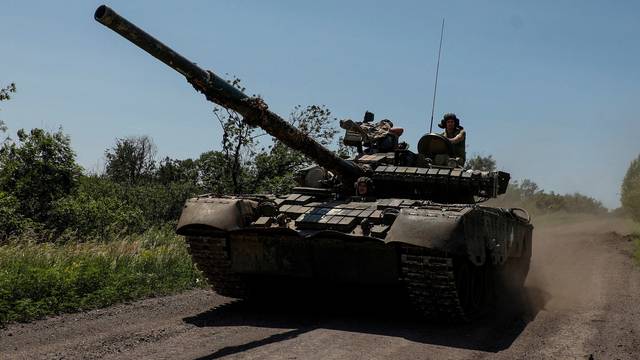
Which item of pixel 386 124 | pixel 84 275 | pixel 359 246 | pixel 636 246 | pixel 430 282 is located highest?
pixel 386 124

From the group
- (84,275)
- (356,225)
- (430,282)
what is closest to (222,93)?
(356,225)

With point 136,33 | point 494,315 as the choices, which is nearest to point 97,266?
point 136,33

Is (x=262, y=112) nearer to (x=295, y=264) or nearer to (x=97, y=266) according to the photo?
(x=295, y=264)

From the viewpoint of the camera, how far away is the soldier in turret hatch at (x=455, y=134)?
1196 cm

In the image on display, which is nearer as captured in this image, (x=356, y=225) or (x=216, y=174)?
(x=356, y=225)

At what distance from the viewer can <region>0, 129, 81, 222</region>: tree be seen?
21.6 m

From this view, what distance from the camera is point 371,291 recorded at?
11117 millimetres

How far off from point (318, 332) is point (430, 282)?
1425 mm

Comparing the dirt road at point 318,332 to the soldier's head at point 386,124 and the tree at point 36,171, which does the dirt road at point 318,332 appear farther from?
the tree at point 36,171

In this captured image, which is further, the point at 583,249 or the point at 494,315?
Answer: the point at 583,249

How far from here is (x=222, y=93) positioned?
7.98 metres

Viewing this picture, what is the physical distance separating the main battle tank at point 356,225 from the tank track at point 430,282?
0.04 ft

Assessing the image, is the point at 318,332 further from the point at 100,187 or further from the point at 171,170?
the point at 171,170

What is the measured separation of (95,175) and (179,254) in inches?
790
